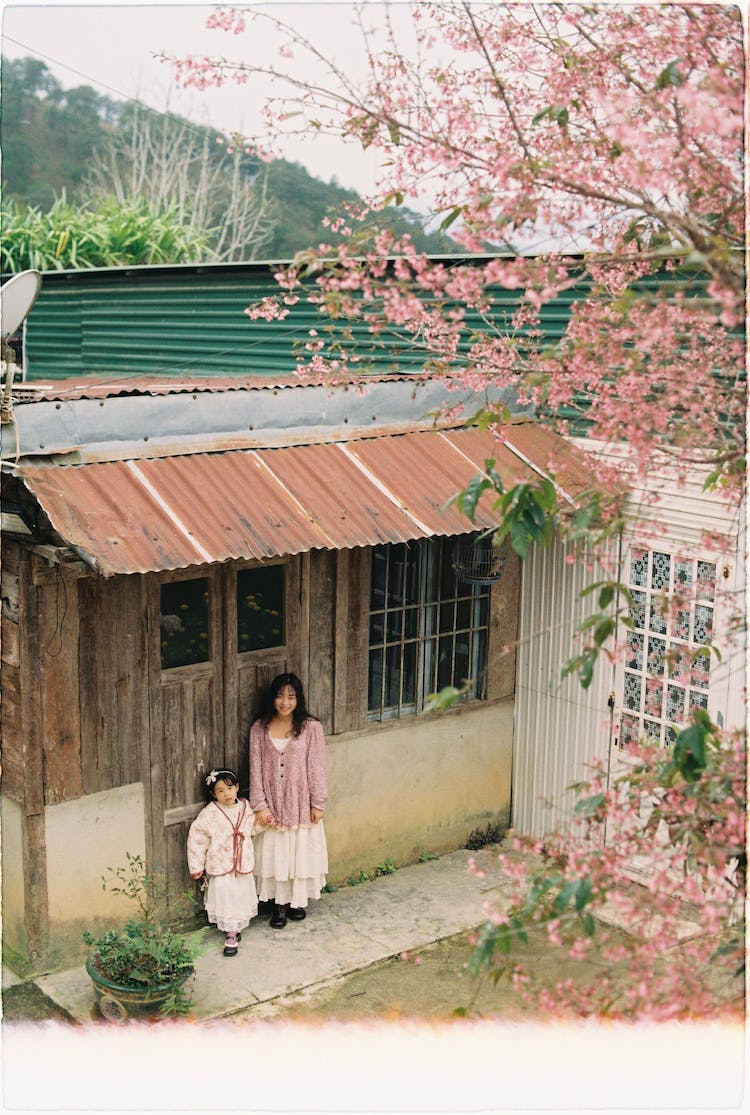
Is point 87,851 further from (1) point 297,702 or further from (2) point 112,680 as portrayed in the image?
(1) point 297,702

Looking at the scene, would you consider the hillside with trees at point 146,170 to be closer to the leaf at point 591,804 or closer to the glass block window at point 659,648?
the glass block window at point 659,648

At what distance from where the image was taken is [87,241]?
18.5 m

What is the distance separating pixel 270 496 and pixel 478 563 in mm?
1866

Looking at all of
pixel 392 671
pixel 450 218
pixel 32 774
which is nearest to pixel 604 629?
pixel 450 218

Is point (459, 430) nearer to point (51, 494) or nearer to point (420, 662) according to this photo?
point (420, 662)

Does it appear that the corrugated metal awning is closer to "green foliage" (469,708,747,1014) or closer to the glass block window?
the glass block window

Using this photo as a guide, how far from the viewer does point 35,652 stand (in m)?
6.52

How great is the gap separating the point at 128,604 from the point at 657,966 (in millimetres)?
4055

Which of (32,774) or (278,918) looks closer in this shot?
(32,774)

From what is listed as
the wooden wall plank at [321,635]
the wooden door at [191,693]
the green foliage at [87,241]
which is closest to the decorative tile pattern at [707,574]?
the wooden wall plank at [321,635]

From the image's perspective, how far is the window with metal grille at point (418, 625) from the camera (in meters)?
8.16

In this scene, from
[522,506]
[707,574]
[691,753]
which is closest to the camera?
[691,753]

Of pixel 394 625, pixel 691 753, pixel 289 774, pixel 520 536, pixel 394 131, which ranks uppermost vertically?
pixel 394 131

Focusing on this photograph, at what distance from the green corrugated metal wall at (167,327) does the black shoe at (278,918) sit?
3893 millimetres
